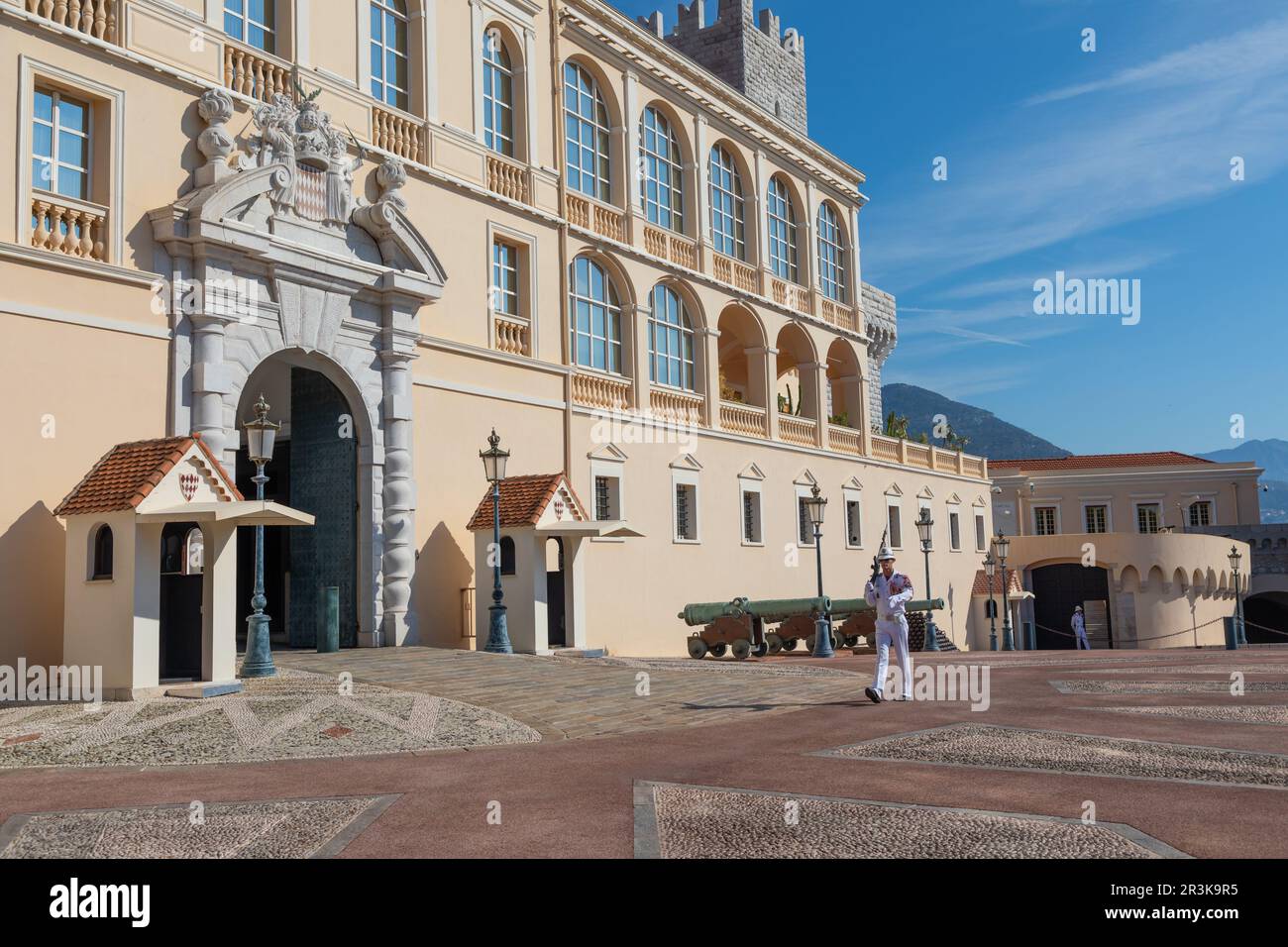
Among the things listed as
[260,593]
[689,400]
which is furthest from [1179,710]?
[689,400]

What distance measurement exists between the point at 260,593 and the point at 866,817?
31.5 ft

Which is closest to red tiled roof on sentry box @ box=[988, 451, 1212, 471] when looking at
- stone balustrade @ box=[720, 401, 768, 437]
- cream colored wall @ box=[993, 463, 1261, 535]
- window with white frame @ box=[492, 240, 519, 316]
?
cream colored wall @ box=[993, 463, 1261, 535]

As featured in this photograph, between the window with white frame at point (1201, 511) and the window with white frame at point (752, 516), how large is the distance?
133ft

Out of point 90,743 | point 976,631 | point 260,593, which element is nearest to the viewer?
point 90,743

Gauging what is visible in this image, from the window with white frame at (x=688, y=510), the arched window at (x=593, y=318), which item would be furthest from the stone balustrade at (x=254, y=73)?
the window with white frame at (x=688, y=510)

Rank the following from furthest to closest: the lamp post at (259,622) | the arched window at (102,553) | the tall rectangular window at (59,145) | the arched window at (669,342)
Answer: the arched window at (669,342) → the tall rectangular window at (59,145) → the lamp post at (259,622) → the arched window at (102,553)

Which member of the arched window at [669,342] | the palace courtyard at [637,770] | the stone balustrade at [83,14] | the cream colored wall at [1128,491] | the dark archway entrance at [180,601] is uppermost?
the stone balustrade at [83,14]

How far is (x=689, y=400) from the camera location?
93.2ft

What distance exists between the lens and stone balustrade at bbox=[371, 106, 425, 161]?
19.9m

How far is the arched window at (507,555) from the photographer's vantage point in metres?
19.8

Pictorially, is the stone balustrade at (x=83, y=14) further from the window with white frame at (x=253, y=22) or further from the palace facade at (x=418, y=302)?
the window with white frame at (x=253, y=22)

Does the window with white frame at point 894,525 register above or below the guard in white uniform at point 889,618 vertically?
above

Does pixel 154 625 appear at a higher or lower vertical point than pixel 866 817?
higher
